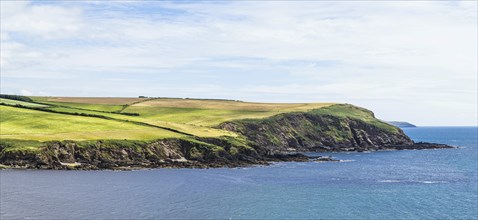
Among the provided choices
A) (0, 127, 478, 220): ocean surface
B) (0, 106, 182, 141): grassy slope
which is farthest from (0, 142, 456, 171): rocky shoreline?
(0, 106, 182, 141): grassy slope

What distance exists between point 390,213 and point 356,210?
5.85 metres

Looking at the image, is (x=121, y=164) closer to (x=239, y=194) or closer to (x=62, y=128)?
(x=62, y=128)

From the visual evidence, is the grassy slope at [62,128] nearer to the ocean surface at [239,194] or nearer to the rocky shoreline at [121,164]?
the rocky shoreline at [121,164]

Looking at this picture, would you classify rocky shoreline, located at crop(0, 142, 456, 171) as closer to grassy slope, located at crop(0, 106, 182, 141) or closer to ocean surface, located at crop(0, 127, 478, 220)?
ocean surface, located at crop(0, 127, 478, 220)

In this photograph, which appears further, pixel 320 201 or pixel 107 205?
pixel 320 201

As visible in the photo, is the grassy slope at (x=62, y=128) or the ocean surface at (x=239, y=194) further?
the grassy slope at (x=62, y=128)

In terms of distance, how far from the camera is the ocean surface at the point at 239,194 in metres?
82.2

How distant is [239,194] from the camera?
101 metres

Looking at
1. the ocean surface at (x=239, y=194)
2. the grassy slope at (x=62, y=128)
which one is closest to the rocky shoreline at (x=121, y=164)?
the ocean surface at (x=239, y=194)

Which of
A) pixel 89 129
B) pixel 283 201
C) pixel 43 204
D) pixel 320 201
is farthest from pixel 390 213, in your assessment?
pixel 89 129

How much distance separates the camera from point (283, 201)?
94938 millimetres

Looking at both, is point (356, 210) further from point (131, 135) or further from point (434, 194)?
point (131, 135)

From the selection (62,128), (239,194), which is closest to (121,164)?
(62,128)

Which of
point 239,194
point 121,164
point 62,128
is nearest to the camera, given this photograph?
point 239,194
